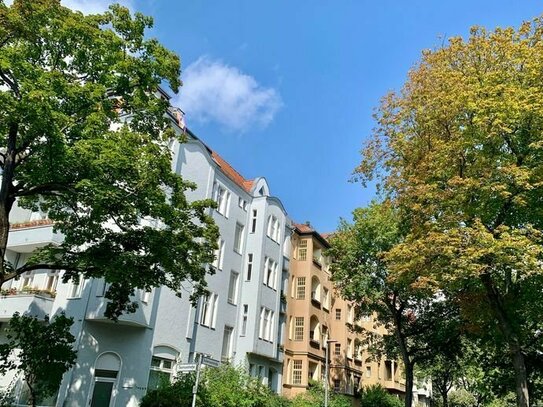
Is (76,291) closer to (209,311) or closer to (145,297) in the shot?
(145,297)

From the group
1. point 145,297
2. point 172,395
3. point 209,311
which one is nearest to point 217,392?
point 172,395

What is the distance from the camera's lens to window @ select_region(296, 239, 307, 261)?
4072 cm

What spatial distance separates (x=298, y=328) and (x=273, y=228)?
8211mm

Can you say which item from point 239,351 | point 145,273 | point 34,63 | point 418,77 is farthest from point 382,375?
point 34,63

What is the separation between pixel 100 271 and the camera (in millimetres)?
15664

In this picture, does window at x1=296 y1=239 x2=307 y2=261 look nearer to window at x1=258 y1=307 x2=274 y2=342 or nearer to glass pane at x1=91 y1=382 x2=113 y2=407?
window at x1=258 y1=307 x2=274 y2=342

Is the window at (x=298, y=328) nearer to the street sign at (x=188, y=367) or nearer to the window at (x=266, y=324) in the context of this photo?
the window at (x=266, y=324)

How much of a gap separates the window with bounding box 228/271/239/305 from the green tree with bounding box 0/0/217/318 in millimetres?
13618

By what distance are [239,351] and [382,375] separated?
30537mm

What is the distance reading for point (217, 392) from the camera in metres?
22.8

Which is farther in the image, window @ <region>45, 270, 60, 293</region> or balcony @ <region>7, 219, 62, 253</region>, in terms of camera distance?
window @ <region>45, 270, 60, 293</region>

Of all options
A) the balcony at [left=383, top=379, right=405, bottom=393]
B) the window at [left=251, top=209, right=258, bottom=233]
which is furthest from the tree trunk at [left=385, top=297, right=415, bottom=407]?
the balcony at [left=383, top=379, right=405, bottom=393]

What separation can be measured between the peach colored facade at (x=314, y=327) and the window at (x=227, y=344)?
7121 millimetres

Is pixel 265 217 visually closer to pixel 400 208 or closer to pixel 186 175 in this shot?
pixel 186 175
